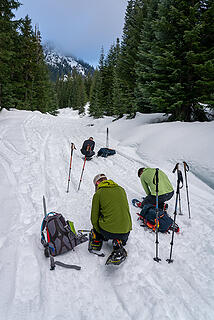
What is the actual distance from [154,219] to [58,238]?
7.79 ft

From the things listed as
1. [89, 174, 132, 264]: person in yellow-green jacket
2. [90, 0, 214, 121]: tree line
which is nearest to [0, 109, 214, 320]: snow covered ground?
[89, 174, 132, 264]: person in yellow-green jacket

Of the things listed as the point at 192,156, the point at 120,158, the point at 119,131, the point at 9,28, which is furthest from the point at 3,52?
the point at 192,156

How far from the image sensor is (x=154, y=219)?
429 centimetres

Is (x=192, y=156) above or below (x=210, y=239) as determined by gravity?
above

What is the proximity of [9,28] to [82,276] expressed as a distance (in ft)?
62.0

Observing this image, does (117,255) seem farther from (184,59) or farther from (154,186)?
(184,59)

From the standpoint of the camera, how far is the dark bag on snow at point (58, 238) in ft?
10.8

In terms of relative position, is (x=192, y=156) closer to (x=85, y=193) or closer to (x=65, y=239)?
(x=85, y=193)

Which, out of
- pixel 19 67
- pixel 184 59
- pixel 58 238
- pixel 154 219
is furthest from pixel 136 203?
pixel 19 67

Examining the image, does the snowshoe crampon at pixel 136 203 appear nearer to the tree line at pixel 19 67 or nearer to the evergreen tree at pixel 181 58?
the evergreen tree at pixel 181 58

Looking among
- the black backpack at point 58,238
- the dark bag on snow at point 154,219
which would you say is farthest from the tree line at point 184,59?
the black backpack at point 58,238

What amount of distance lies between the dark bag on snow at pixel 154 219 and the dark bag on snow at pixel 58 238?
1.79 m

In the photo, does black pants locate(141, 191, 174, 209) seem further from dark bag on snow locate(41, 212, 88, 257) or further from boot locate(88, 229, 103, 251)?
dark bag on snow locate(41, 212, 88, 257)

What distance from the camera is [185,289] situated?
8.96ft
